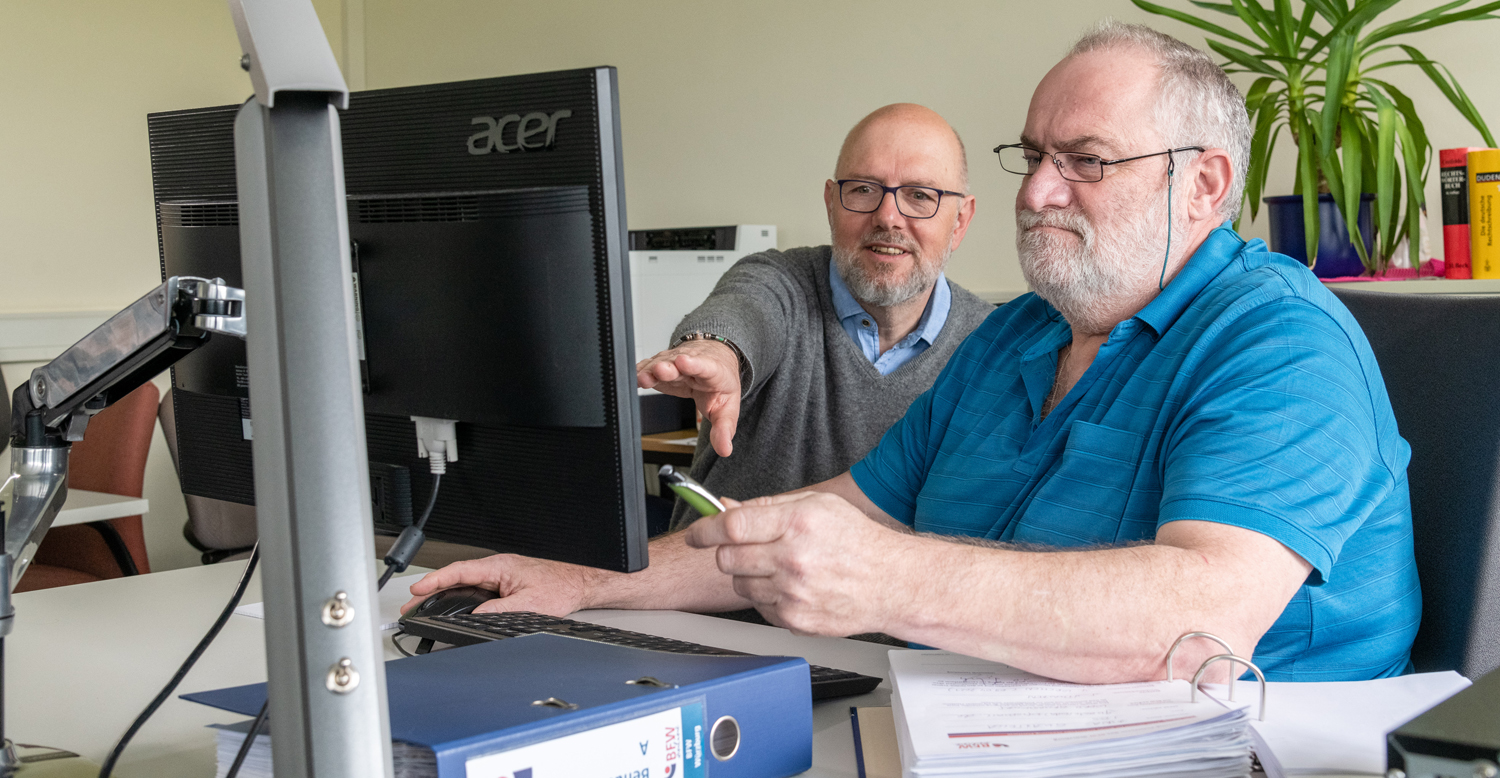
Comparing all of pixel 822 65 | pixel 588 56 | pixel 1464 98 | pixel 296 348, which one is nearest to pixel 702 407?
pixel 296 348

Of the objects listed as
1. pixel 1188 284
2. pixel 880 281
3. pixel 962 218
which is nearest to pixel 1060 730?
pixel 1188 284

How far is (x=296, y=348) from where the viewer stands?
57 centimetres

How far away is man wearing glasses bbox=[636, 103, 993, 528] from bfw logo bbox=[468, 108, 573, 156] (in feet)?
3.40

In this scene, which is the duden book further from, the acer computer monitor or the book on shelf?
the book on shelf

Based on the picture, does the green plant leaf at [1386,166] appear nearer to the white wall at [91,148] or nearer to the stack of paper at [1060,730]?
the stack of paper at [1060,730]

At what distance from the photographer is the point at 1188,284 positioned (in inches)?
49.8

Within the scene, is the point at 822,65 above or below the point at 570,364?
above

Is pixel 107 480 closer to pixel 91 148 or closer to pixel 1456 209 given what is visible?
pixel 91 148

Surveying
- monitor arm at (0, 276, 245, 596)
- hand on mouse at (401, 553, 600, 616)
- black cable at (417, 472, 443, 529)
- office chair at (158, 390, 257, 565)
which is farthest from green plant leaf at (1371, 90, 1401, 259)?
office chair at (158, 390, 257, 565)

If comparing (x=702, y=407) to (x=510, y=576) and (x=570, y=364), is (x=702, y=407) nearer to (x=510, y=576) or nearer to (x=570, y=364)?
(x=510, y=576)

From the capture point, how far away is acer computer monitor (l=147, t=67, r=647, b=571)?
2.35ft

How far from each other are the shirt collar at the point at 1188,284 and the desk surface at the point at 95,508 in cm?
236

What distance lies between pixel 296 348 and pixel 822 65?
10.3ft

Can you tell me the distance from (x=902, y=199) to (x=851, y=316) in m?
0.28
